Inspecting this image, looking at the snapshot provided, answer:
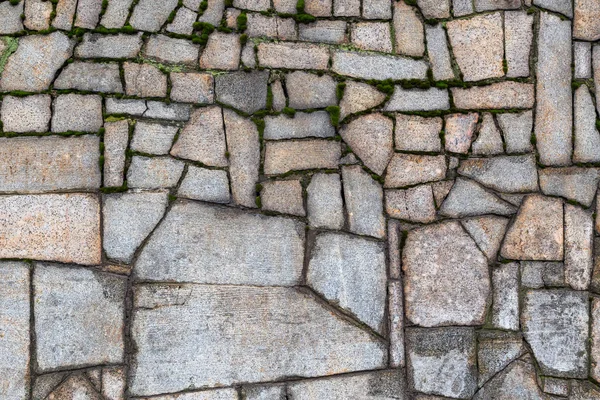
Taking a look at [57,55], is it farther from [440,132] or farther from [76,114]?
[440,132]

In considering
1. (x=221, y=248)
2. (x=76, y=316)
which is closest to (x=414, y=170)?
(x=221, y=248)

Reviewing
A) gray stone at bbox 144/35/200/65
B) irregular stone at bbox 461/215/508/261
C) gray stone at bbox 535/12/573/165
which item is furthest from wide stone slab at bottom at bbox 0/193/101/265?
gray stone at bbox 535/12/573/165

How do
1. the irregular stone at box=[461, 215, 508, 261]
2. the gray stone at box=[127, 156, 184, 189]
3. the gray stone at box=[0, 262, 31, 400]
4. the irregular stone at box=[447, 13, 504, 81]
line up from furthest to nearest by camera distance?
the irregular stone at box=[447, 13, 504, 81], the irregular stone at box=[461, 215, 508, 261], the gray stone at box=[127, 156, 184, 189], the gray stone at box=[0, 262, 31, 400]

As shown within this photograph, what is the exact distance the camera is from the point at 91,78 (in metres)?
3.44

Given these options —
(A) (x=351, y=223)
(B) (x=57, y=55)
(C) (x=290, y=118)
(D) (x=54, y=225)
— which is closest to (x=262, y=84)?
(C) (x=290, y=118)

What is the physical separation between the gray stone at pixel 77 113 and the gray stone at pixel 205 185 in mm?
622

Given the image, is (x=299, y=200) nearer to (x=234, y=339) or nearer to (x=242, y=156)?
(x=242, y=156)

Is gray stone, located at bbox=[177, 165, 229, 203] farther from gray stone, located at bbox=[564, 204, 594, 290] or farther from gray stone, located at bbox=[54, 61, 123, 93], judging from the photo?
gray stone, located at bbox=[564, 204, 594, 290]

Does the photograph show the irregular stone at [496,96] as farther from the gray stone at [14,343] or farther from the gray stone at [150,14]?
the gray stone at [14,343]

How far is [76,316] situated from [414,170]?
7.17ft

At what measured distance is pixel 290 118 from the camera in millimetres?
3471

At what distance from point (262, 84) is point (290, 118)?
271 millimetres

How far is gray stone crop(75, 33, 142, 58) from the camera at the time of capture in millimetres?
3463

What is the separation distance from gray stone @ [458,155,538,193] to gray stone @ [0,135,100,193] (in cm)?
225
